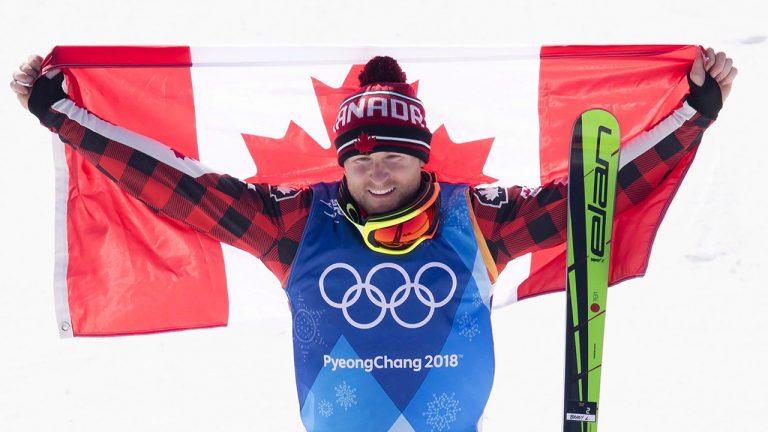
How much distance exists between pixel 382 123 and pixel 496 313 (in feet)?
7.03

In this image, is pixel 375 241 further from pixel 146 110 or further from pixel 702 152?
pixel 702 152

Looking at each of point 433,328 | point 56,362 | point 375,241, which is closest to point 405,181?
point 375,241

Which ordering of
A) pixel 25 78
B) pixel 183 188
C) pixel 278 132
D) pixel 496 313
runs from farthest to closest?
pixel 496 313, pixel 278 132, pixel 183 188, pixel 25 78

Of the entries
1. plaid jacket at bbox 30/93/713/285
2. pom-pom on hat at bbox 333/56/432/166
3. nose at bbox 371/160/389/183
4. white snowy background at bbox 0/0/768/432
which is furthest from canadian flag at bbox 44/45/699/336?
nose at bbox 371/160/389/183

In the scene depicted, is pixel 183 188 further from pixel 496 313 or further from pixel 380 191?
pixel 496 313

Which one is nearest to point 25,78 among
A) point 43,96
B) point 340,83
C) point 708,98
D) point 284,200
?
point 43,96

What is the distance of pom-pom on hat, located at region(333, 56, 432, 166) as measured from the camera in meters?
2.90

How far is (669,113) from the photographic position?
121 inches

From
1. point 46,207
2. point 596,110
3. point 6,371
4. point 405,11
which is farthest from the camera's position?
point 405,11

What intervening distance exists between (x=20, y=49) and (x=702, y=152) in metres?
4.40

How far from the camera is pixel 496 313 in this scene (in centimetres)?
475

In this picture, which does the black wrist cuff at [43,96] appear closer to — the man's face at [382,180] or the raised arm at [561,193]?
the man's face at [382,180]

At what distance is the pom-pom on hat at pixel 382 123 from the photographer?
2898 millimetres

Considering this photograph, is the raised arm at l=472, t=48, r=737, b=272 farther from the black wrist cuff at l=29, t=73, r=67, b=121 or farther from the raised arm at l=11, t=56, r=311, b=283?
the black wrist cuff at l=29, t=73, r=67, b=121
